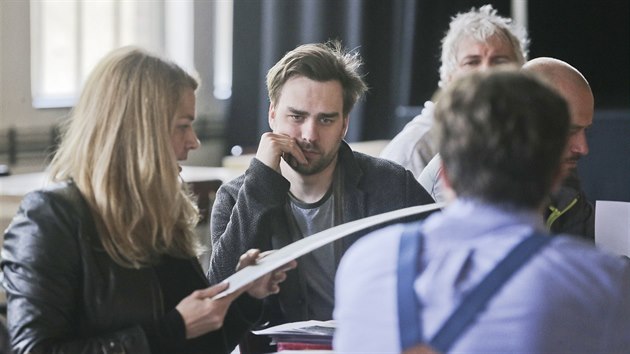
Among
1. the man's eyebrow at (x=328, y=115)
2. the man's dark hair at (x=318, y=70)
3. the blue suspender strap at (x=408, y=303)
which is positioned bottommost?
the blue suspender strap at (x=408, y=303)

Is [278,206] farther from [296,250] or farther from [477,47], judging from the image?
[477,47]

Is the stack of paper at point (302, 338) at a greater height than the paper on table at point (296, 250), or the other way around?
the paper on table at point (296, 250)

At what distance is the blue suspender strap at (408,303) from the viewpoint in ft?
4.29

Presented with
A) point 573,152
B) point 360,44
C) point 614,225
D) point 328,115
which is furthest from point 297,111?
point 360,44

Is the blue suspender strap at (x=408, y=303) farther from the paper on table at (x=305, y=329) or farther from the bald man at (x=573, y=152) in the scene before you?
the bald man at (x=573, y=152)

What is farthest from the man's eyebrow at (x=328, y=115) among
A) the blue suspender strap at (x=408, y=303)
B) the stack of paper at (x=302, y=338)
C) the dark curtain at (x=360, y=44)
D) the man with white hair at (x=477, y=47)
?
the dark curtain at (x=360, y=44)

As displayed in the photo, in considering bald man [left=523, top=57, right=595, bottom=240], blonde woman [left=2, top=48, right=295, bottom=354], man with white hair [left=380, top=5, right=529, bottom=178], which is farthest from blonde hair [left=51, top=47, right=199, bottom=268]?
man with white hair [left=380, top=5, right=529, bottom=178]

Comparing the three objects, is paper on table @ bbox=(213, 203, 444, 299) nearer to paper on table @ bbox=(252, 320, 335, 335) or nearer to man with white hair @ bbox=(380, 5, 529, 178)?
paper on table @ bbox=(252, 320, 335, 335)

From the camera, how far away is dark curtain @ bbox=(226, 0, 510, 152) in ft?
16.9

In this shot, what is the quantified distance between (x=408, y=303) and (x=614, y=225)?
53.8 inches

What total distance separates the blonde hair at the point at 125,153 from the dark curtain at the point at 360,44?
309 cm

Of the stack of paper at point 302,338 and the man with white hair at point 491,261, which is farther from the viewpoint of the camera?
the stack of paper at point 302,338

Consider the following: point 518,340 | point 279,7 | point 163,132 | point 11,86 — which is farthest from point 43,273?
point 279,7

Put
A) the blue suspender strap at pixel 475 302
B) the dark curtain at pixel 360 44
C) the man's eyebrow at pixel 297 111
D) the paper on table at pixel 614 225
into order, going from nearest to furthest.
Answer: the blue suspender strap at pixel 475 302 < the paper on table at pixel 614 225 < the man's eyebrow at pixel 297 111 < the dark curtain at pixel 360 44
